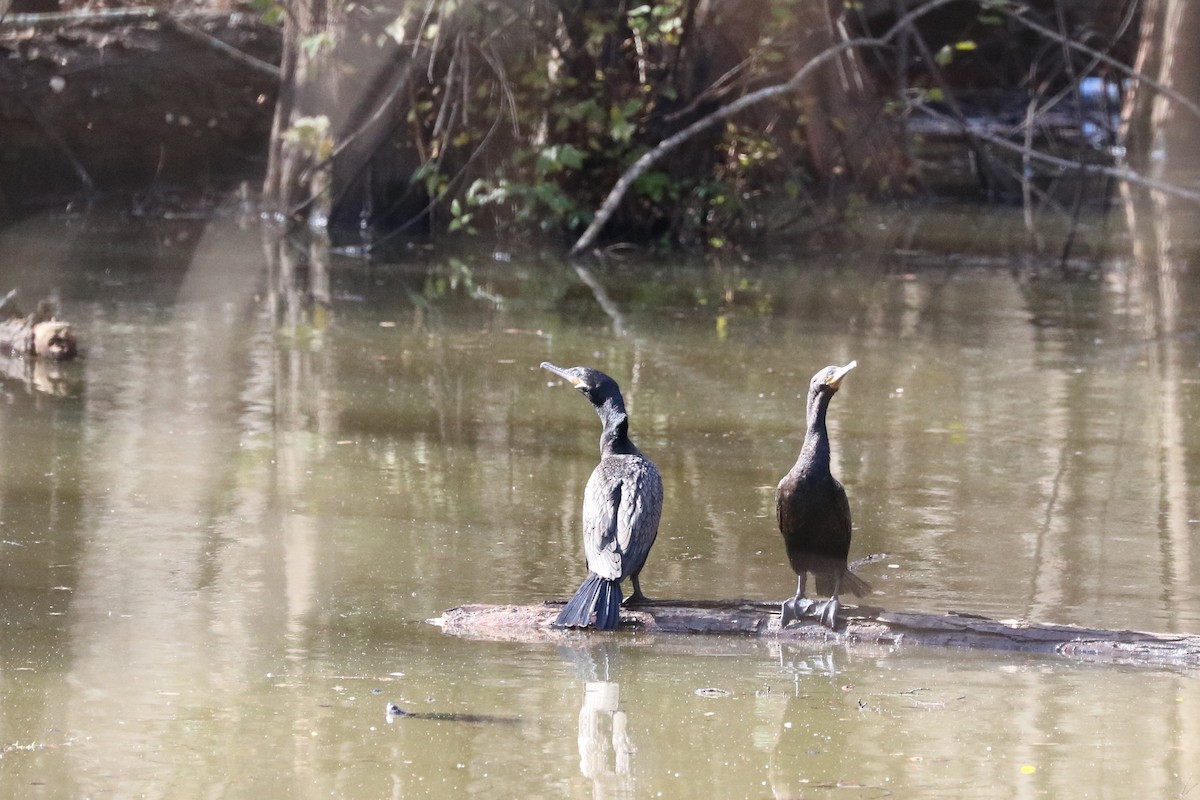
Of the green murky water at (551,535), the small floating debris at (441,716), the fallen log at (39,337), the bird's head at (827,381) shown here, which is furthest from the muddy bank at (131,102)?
the small floating debris at (441,716)

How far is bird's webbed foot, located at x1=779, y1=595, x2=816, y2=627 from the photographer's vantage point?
459 centimetres

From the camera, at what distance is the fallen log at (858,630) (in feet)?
14.3

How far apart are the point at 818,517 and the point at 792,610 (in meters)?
0.28

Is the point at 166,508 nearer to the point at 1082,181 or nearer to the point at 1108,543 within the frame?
the point at 1108,543

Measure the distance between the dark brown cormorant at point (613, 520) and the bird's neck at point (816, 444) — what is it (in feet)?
1.50

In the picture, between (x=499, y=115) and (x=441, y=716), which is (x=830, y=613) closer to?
(x=441, y=716)

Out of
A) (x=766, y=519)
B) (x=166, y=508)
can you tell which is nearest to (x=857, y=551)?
(x=766, y=519)

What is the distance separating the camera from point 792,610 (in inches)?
181

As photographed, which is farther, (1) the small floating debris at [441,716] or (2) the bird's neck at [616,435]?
(2) the bird's neck at [616,435]

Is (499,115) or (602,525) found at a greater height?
(499,115)

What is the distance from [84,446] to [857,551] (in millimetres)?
3264

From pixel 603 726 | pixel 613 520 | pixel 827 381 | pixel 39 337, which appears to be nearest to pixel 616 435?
pixel 613 520

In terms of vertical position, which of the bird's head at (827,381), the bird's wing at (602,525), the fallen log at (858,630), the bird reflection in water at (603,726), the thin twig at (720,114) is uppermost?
the thin twig at (720,114)

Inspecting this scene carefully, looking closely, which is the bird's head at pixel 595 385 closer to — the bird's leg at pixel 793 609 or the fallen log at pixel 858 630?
the fallen log at pixel 858 630
